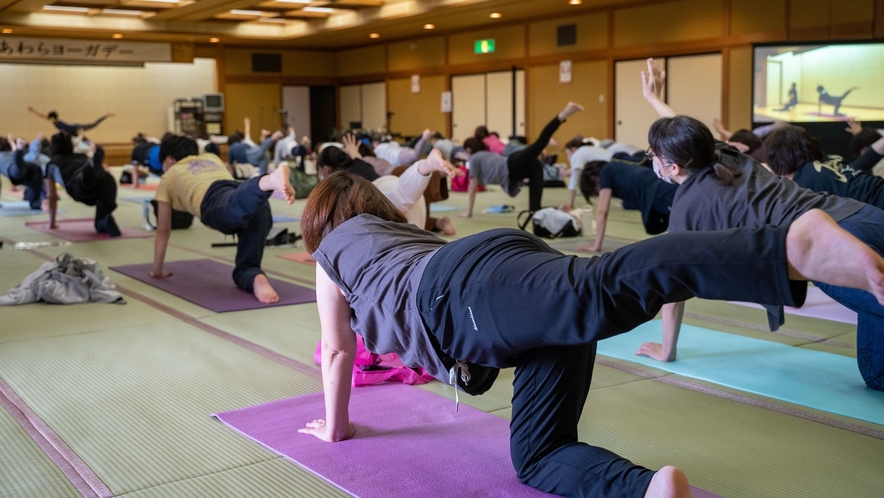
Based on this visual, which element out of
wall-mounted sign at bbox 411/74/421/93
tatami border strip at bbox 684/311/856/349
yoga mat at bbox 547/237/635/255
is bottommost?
tatami border strip at bbox 684/311/856/349

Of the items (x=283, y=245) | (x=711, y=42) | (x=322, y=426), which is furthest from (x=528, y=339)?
(x=711, y=42)

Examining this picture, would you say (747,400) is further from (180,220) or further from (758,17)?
(758,17)

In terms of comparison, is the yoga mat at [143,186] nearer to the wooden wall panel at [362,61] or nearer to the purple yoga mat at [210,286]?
the purple yoga mat at [210,286]

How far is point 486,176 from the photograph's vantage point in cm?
774

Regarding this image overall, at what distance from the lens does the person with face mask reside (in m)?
4.72

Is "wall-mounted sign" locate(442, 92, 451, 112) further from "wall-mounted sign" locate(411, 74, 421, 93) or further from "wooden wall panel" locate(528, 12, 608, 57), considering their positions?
"wooden wall panel" locate(528, 12, 608, 57)

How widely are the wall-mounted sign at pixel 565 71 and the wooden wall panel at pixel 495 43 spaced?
96 cm

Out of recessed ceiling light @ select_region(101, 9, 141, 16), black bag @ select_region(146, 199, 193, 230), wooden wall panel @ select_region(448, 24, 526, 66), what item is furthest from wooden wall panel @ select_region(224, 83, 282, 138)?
black bag @ select_region(146, 199, 193, 230)

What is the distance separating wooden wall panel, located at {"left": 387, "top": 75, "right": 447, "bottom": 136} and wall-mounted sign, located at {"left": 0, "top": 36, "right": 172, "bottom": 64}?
15.9 feet

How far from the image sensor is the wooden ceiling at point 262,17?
492 inches

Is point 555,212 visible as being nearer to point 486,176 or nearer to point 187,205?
point 486,176

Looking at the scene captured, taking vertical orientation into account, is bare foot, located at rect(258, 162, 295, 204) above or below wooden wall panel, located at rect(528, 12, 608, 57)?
below

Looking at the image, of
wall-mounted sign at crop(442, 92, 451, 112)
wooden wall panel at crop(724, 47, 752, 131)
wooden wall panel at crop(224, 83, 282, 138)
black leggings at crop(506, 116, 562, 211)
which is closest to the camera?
black leggings at crop(506, 116, 562, 211)

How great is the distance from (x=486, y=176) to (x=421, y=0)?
578 cm
